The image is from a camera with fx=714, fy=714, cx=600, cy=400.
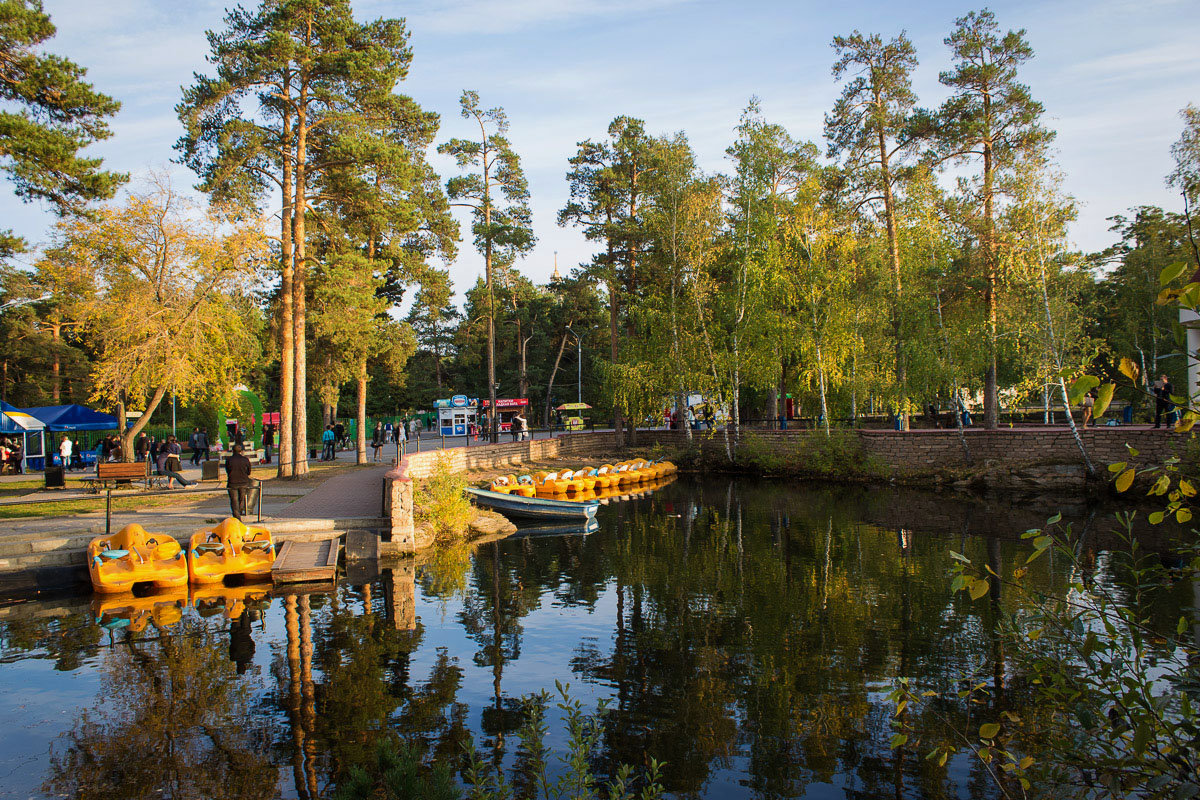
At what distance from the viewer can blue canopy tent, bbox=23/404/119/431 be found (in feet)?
91.4

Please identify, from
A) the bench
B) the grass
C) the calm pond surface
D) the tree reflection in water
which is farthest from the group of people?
the tree reflection in water

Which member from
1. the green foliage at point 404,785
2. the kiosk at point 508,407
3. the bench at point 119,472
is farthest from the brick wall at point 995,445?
the kiosk at point 508,407

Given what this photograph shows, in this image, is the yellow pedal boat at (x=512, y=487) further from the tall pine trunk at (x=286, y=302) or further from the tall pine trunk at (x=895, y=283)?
the tall pine trunk at (x=895, y=283)

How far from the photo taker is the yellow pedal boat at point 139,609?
970 centimetres

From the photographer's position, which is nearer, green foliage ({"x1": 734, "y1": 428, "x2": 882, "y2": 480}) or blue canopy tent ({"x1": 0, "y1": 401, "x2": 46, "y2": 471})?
blue canopy tent ({"x1": 0, "y1": 401, "x2": 46, "y2": 471})

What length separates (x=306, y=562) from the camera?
12.0m

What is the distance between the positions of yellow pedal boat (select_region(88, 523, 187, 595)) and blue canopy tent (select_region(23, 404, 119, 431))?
2046cm

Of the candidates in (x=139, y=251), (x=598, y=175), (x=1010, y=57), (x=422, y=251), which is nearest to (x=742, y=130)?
(x=598, y=175)

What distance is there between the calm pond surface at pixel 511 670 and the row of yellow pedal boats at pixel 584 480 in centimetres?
658

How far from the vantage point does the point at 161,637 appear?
9.04 meters

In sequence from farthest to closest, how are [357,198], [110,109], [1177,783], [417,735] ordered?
[357,198] → [110,109] → [417,735] → [1177,783]

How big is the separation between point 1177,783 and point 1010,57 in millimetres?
25626

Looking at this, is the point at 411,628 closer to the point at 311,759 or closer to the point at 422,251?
the point at 311,759

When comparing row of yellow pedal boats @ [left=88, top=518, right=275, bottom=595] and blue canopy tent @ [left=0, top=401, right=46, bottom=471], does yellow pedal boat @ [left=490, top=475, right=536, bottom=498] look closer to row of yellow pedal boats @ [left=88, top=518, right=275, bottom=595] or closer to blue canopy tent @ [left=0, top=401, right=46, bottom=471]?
row of yellow pedal boats @ [left=88, top=518, right=275, bottom=595]
